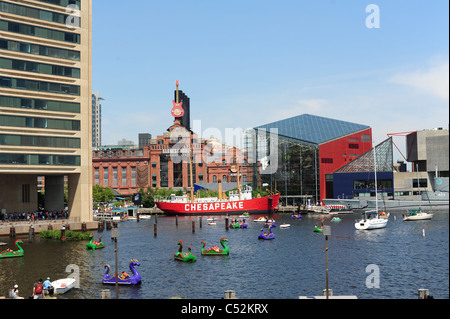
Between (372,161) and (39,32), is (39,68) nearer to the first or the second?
(39,32)

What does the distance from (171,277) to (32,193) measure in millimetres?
61263

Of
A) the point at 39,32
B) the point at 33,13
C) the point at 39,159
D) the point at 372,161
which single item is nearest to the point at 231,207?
the point at 372,161

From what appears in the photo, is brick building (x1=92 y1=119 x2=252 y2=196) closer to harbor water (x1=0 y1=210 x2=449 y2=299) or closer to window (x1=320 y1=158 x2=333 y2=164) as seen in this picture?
window (x1=320 y1=158 x2=333 y2=164)

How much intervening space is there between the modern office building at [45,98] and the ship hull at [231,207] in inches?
2074

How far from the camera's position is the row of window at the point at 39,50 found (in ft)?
269

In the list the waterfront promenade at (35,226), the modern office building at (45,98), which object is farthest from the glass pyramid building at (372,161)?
the waterfront promenade at (35,226)

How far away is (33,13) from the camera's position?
8506cm

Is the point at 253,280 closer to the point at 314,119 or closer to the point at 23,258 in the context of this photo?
the point at 23,258

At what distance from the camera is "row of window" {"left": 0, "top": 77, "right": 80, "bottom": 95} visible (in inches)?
3216

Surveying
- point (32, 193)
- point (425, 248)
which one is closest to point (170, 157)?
point (32, 193)

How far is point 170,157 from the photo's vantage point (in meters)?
194

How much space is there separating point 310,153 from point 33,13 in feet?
351

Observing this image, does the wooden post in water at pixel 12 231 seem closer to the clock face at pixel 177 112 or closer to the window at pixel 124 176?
the clock face at pixel 177 112

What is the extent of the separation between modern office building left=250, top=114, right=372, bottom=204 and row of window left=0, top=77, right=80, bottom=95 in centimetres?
9588
